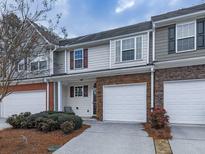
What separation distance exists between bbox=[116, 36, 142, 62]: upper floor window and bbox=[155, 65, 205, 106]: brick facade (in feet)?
6.78

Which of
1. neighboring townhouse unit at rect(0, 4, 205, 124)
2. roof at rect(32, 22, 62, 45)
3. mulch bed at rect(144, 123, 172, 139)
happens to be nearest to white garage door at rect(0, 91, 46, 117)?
neighboring townhouse unit at rect(0, 4, 205, 124)

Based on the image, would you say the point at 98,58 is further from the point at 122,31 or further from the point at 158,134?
the point at 158,134

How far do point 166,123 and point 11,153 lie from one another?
7115 mm

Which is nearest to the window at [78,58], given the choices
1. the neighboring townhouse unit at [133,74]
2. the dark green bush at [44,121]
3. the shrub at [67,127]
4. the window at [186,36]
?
the neighboring townhouse unit at [133,74]

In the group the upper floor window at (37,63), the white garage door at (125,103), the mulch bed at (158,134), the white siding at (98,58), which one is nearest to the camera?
the mulch bed at (158,134)

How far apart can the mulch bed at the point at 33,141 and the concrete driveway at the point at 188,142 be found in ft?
14.0

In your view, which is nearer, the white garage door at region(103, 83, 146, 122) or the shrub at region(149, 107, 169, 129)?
the shrub at region(149, 107, 169, 129)

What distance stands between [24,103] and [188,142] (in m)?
13.8

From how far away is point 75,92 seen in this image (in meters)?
17.0

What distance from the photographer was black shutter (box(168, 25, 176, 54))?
12.5 meters

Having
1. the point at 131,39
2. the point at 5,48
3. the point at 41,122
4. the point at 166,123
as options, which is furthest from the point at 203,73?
the point at 5,48

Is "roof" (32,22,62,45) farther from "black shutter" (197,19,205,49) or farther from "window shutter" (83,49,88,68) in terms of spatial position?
"black shutter" (197,19,205,49)

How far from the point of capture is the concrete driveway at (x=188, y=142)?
Result: 7020mm

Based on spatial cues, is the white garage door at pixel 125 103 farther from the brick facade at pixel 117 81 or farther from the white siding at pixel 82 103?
the white siding at pixel 82 103
